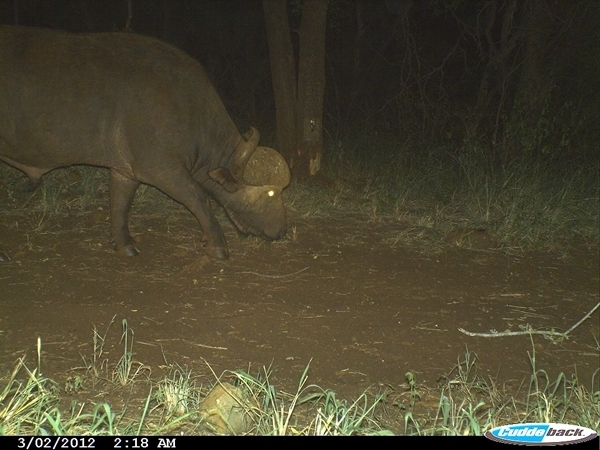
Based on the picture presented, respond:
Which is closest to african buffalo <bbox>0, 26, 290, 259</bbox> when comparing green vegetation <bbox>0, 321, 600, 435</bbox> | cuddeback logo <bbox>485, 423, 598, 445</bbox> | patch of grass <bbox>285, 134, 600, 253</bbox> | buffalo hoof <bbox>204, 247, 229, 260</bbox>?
buffalo hoof <bbox>204, 247, 229, 260</bbox>

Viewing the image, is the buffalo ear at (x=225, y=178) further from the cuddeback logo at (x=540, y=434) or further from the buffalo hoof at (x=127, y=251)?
the cuddeback logo at (x=540, y=434)

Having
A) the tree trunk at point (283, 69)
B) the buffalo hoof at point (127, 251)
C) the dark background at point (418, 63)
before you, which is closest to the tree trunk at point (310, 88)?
the tree trunk at point (283, 69)

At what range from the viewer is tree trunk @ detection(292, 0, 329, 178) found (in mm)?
9664

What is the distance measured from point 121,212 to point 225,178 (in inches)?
40.9

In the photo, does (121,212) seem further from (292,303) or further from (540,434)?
(540,434)

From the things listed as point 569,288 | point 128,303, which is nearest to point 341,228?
point 569,288

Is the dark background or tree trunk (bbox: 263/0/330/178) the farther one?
the dark background

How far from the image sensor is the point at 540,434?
2861mm

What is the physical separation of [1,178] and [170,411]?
6360mm

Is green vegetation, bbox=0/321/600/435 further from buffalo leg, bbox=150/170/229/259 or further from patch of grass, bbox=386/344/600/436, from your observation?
buffalo leg, bbox=150/170/229/259

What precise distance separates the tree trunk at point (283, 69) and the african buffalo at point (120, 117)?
3011mm

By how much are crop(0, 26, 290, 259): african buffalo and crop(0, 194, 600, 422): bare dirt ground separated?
559 mm

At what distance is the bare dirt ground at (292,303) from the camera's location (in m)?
4.74

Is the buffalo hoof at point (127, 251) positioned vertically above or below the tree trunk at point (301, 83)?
below
